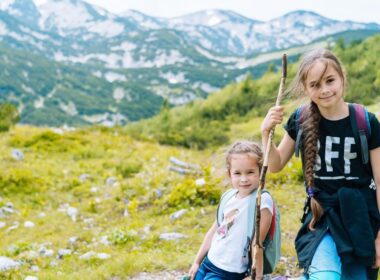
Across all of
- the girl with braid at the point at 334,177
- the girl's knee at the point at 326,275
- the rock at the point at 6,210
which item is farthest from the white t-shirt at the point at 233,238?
the rock at the point at 6,210

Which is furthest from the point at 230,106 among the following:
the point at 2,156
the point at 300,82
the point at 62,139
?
the point at 300,82

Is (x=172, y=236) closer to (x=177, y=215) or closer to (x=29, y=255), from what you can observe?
(x=177, y=215)

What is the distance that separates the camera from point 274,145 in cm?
291

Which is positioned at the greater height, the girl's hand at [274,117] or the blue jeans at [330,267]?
the girl's hand at [274,117]

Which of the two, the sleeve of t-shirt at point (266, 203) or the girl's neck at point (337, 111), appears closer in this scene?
the girl's neck at point (337, 111)

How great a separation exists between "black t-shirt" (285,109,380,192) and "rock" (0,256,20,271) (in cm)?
434

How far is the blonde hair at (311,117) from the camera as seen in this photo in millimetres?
2754

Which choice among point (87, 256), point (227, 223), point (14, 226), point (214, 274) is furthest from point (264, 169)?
point (14, 226)

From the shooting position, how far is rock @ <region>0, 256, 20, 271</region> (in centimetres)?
569

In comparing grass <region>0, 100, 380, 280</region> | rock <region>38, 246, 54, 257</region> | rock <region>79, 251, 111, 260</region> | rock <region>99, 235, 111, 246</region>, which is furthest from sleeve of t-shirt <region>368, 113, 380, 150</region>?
rock <region>38, 246, 54, 257</region>

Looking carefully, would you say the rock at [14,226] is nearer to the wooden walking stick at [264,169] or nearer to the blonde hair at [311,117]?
the wooden walking stick at [264,169]

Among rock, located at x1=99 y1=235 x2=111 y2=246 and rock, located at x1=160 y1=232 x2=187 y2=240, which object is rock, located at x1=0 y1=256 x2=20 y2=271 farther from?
rock, located at x1=160 y1=232 x2=187 y2=240

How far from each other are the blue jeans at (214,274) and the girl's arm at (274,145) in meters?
0.78

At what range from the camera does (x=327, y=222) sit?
2.83 meters
